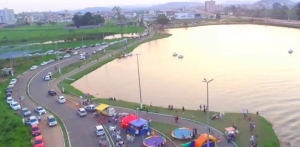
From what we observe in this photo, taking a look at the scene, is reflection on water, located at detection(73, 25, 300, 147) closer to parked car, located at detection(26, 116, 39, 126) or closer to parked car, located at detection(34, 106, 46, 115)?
parked car, located at detection(34, 106, 46, 115)

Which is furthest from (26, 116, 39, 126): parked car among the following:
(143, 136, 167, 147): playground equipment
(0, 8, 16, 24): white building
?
(0, 8, 16, 24): white building

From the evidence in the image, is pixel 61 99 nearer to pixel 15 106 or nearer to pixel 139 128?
pixel 15 106

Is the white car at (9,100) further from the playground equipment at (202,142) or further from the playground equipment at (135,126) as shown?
the playground equipment at (202,142)

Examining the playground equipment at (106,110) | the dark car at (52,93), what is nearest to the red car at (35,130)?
the playground equipment at (106,110)

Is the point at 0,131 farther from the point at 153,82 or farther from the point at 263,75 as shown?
the point at 263,75

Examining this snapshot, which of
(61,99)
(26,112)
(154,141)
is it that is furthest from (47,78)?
(154,141)

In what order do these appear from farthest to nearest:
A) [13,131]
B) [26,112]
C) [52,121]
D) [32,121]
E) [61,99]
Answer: [61,99] → [26,112] → [32,121] → [52,121] → [13,131]
